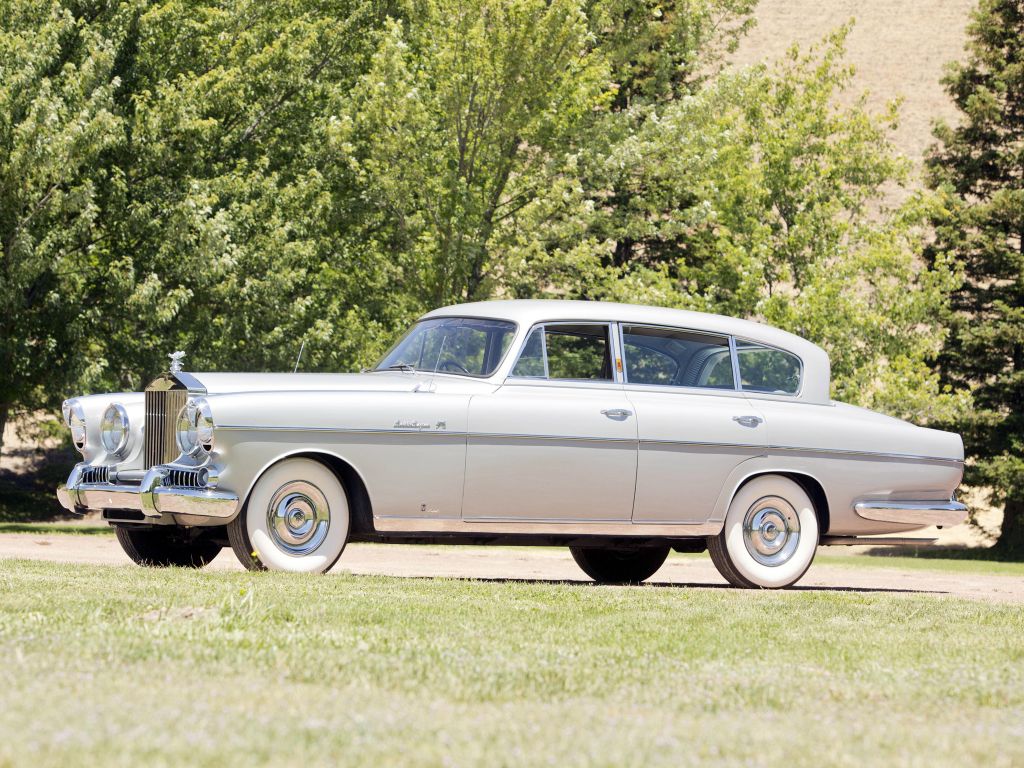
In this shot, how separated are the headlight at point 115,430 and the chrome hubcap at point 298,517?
1.38m

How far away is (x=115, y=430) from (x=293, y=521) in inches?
63.7

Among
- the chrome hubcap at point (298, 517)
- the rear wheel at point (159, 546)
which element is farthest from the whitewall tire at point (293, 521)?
the rear wheel at point (159, 546)

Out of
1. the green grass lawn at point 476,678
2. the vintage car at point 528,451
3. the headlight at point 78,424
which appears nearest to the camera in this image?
the green grass lawn at point 476,678

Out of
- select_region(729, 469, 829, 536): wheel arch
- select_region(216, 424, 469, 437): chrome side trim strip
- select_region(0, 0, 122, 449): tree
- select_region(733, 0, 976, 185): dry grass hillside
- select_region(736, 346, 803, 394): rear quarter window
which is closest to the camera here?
select_region(216, 424, 469, 437): chrome side trim strip

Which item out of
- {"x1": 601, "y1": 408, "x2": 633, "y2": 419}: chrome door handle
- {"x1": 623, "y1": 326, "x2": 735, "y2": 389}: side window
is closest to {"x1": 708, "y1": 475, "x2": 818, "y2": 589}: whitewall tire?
{"x1": 623, "y1": 326, "x2": 735, "y2": 389}: side window

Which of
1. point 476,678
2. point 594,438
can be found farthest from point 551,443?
point 476,678

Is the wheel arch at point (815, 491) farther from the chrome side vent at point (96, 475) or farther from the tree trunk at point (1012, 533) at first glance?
the tree trunk at point (1012, 533)

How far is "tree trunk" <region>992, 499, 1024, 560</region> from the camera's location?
36000mm

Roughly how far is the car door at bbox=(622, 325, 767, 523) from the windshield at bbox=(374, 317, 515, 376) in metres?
0.95

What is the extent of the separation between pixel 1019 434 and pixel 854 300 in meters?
10.3

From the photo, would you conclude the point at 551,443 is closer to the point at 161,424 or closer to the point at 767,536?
the point at 767,536

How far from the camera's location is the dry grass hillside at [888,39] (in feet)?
336

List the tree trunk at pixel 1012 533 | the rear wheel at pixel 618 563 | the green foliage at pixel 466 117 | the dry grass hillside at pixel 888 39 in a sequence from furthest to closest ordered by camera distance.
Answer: the dry grass hillside at pixel 888 39 → the tree trunk at pixel 1012 533 → the green foliage at pixel 466 117 → the rear wheel at pixel 618 563

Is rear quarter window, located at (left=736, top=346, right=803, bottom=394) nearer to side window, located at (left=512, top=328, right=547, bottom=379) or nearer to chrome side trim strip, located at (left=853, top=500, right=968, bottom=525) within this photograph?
chrome side trim strip, located at (left=853, top=500, right=968, bottom=525)
